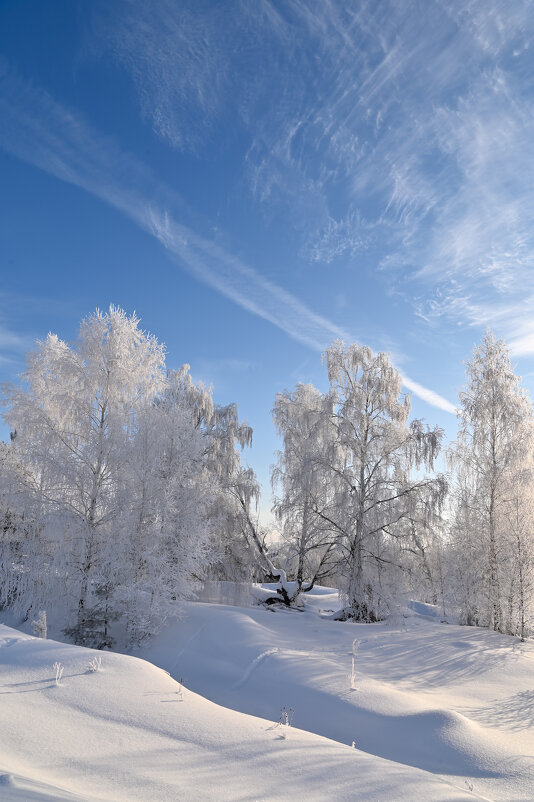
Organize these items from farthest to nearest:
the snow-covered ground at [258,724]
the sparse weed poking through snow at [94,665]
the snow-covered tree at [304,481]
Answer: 1. the snow-covered tree at [304,481]
2. the sparse weed poking through snow at [94,665]
3. the snow-covered ground at [258,724]

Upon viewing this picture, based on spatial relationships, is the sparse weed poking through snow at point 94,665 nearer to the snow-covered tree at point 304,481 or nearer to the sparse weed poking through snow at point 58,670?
the sparse weed poking through snow at point 58,670

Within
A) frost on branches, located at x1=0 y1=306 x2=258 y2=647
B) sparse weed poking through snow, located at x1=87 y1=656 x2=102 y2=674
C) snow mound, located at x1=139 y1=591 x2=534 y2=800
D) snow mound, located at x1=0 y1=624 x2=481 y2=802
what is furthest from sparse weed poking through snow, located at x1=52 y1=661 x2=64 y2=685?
frost on branches, located at x1=0 y1=306 x2=258 y2=647

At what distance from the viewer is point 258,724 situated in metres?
5.89

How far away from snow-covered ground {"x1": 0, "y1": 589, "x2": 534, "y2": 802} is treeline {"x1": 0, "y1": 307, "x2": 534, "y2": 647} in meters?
2.76

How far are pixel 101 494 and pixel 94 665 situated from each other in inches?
292

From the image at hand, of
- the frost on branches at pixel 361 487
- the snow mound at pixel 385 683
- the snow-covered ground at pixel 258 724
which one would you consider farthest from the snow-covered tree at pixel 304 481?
the snow-covered ground at pixel 258 724

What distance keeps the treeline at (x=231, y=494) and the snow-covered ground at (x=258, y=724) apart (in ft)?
9.05

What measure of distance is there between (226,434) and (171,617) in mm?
10925

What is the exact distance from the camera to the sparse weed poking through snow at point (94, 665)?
659cm

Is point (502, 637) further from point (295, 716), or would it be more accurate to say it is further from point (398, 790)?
point (398, 790)

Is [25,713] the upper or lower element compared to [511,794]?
upper

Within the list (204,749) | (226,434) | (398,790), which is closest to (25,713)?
(204,749)

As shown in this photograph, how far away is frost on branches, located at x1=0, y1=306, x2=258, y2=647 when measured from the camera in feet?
42.7

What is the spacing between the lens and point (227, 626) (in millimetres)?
12805
